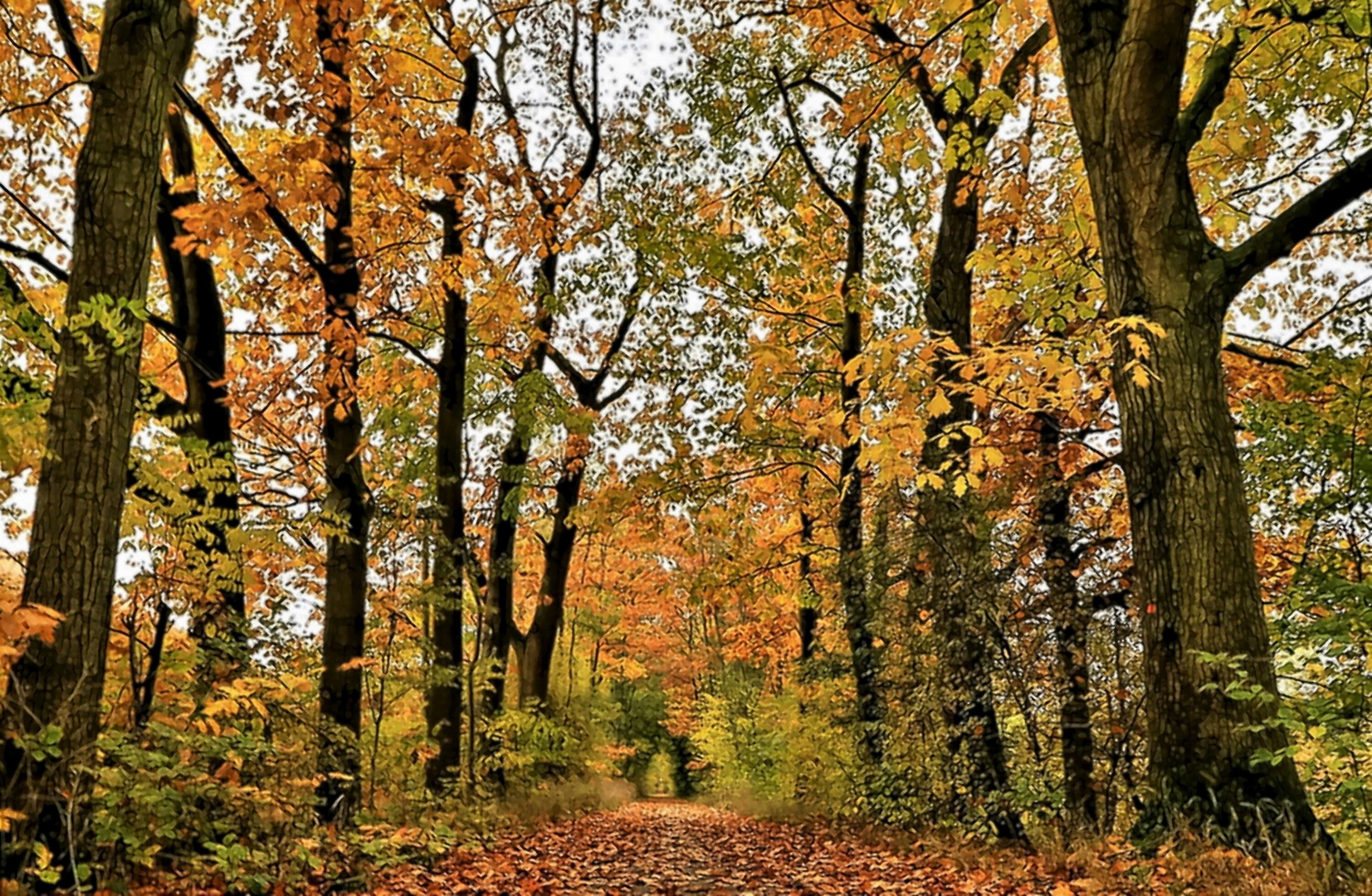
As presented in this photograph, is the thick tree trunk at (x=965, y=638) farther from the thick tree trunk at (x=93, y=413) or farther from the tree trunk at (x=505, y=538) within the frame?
the tree trunk at (x=505, y=538)

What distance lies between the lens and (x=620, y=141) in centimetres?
1483

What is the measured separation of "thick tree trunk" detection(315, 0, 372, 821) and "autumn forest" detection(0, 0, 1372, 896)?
0.18 ft

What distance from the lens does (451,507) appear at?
35.5 feet

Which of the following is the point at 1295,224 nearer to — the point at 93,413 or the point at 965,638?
the point at 965,638

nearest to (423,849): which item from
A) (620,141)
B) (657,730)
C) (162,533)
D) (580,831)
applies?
(162,533)

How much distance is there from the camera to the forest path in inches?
253

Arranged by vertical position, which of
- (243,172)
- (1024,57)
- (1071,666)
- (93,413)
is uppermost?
(1024,57)

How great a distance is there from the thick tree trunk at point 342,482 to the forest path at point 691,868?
1321 mm

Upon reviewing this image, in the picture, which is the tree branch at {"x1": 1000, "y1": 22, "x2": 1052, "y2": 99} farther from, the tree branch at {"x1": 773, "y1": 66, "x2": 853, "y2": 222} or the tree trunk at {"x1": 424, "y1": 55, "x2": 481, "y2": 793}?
the tree trunk at {"x1": 424, "y1": 55, "x2": 481, "y2": 793}

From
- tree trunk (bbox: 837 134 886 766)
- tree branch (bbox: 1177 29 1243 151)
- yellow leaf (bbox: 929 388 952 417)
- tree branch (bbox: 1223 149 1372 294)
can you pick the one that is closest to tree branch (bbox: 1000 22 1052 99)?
tree trunk (bbox: 837 134 886 766)

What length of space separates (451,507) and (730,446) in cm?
407

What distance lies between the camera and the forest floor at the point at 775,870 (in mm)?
4562

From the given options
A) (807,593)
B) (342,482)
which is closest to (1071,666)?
(807,593)

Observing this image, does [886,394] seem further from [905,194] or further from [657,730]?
[657,730]
